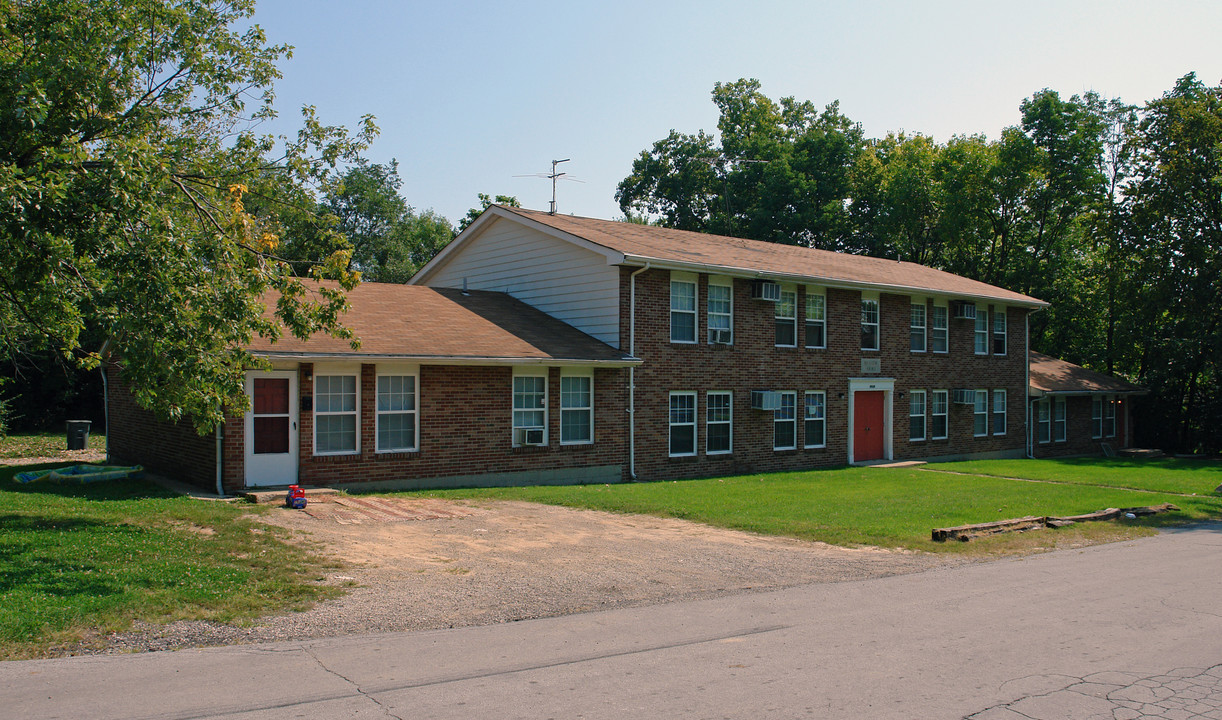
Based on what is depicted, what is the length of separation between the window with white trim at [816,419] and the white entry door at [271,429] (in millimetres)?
13838

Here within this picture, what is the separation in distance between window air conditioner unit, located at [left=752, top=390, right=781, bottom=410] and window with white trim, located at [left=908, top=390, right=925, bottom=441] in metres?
6.30

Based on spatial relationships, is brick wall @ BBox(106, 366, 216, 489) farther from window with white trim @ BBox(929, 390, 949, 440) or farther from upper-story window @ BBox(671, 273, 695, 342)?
window with white trim @ BBox(929, 390, 949, 440)

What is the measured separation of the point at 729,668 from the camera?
6527mm

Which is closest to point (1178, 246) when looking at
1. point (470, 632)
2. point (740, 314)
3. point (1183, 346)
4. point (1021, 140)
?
point (1183, 346)

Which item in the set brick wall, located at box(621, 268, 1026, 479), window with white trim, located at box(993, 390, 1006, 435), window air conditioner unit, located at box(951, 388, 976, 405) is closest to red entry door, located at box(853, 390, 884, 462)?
brick wall, located at box(621, 268, 1026, 479)

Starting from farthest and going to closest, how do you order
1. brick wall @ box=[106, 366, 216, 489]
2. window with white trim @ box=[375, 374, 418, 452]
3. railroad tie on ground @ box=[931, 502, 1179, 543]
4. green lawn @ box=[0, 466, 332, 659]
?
window with white trim @ box=[375, 374, 418, 452], brick wall @ box=[106, 366, 216, 489], railroad tie on ground @ box=[931, 502, 1179, 543], green lawn @ box=[0, 466, 332, 659]

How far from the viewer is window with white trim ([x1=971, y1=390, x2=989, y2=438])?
3003 centimetres

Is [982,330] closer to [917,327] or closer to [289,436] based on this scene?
[917,327]

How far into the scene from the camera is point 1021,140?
1590 inches

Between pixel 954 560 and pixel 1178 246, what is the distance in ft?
97.1

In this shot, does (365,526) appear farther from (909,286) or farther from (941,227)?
(941,227)

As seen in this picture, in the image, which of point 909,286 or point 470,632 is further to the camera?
point 909,286

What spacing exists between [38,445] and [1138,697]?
30.3m

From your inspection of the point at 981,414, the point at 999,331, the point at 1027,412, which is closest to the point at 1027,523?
the point at 981,414
